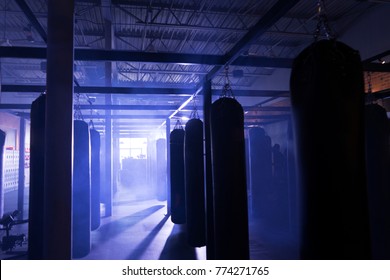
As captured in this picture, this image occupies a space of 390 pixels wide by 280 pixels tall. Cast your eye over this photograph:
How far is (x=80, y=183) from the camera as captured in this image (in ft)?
14.7

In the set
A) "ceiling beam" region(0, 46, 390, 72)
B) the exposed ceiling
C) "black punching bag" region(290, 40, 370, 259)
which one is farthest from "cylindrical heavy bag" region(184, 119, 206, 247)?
"black punching bag" region(290, 40, 370, 259)

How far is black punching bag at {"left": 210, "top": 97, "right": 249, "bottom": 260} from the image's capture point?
305 cm

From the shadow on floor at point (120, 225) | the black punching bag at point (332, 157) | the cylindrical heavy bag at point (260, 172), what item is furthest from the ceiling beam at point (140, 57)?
the cylindrical heavy bag at point (260, 172)

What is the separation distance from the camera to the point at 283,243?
18.6 feet

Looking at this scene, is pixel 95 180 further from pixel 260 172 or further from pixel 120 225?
pixel 260 172

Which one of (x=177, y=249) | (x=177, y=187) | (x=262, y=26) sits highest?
(x=262, y=26)

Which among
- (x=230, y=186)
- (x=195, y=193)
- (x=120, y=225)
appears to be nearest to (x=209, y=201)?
(x=230, y=186)

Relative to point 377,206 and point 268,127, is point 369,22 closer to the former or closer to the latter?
point 377,206

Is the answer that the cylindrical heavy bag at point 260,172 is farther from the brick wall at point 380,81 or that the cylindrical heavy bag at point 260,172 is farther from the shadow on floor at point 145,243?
the brick wall at point 380,81

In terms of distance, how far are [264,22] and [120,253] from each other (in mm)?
4784

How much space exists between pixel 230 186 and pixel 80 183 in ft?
8.95

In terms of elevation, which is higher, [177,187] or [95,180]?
[95,180]

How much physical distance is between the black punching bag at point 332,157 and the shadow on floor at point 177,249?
3.86m
